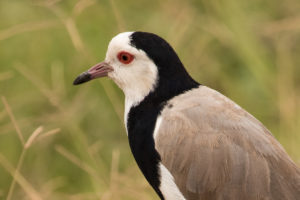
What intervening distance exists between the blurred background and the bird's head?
959mm

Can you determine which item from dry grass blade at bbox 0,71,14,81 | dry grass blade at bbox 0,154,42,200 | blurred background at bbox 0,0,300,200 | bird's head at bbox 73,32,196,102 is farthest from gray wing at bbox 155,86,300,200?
dry grass blade at bbox 0,71,14,81

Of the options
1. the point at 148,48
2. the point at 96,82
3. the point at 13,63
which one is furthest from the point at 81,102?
the point at 148,48

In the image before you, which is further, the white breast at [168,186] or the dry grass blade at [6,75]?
the dry grass blade at [6,75]

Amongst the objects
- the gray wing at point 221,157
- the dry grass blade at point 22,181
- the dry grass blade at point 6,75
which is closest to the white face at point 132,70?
the gray wing at point 221,157

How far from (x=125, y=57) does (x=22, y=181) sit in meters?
1.16

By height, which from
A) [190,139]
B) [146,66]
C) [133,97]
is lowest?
[190,139]

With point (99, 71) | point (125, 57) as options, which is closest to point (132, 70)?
point (125, 57)

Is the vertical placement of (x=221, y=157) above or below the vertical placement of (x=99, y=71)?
below

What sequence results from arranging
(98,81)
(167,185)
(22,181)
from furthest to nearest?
(98,81)
(22,181)
(167,185)

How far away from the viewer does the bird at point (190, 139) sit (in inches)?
169

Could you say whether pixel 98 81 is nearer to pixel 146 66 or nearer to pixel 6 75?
pixel 6 75

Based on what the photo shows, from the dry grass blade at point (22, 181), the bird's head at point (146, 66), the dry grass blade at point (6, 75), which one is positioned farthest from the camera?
the dry grass blade at point (6, 75)

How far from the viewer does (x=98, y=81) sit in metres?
6.58

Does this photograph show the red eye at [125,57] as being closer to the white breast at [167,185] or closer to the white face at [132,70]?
the white face at [132,70]
